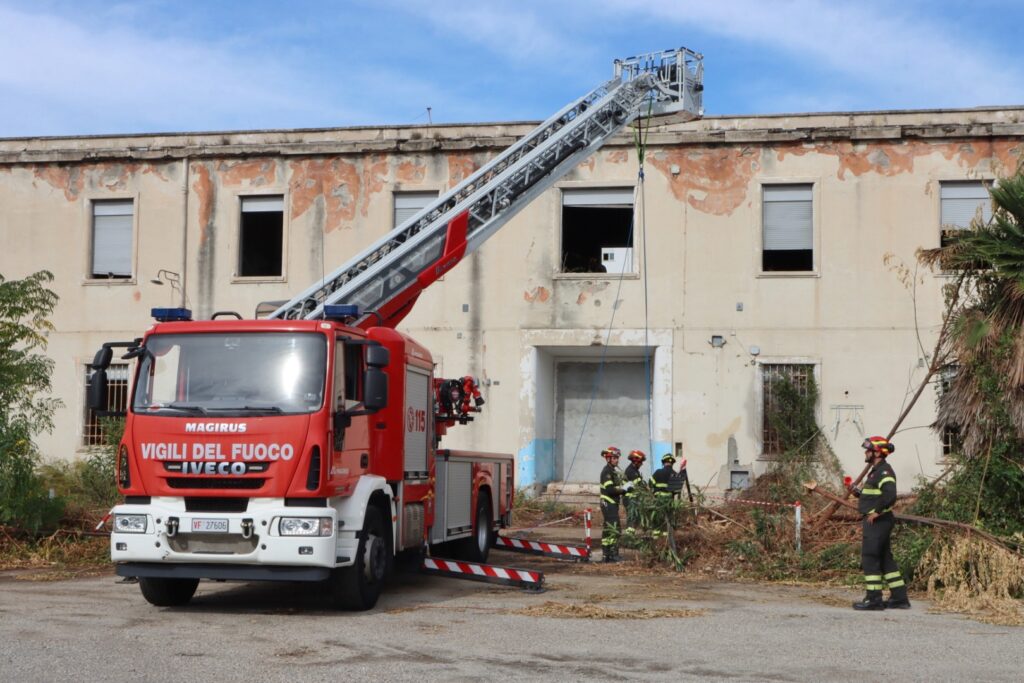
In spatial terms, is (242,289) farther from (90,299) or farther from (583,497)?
(583,497)

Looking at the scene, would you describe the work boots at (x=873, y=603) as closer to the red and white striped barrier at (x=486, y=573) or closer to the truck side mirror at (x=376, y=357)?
the red and white striped barrier at (x=486, y=573)

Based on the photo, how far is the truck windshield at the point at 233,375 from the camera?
34.1 feet

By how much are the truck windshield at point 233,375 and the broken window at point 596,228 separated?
13.9 meters

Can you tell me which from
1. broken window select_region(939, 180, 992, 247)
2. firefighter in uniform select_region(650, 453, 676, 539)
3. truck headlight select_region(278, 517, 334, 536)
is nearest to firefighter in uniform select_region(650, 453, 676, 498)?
firefighter in uniform select_region(650, 453, 676, 539)

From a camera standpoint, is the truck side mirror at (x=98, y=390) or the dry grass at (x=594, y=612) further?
the truck side mirror at (x=98, y=390)

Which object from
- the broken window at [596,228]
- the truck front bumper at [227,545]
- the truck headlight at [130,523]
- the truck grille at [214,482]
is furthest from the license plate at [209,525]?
the broken window at [596,228]

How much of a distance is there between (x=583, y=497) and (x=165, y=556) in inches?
557

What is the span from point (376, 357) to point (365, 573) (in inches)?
78.8

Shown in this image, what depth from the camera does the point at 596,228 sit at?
24078mm

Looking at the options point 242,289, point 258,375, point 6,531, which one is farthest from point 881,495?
point 242,289

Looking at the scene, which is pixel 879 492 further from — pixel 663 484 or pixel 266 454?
pixel 266 454

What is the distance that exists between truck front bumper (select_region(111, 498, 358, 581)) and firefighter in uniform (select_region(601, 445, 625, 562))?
5349 millimetres

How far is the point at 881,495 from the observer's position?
1162 centimetres

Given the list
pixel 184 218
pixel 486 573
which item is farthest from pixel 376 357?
pixel 184 218
